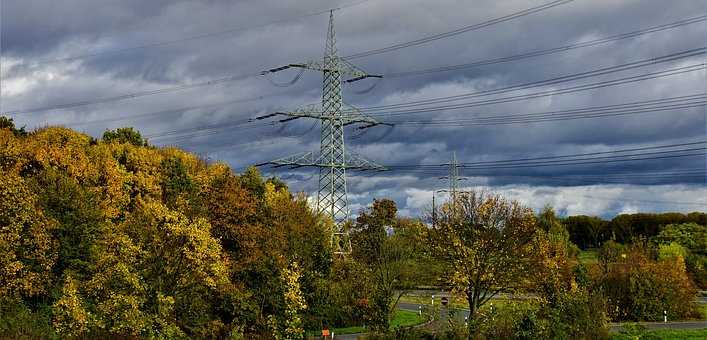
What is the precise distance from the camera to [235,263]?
50188mm

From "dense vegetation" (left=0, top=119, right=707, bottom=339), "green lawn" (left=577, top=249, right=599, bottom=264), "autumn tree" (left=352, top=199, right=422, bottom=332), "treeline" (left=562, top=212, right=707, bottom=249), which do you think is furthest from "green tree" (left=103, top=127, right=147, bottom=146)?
"treeline" (left=562, top=212, right=707, bottom=249)

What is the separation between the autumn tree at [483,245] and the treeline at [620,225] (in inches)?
3953

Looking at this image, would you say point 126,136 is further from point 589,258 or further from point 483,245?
point 589,258

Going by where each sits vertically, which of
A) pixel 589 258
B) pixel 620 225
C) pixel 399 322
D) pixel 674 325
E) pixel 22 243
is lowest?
pixel 674 325

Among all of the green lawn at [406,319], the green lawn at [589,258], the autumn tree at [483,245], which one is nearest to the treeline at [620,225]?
the green lawn at [589,258]

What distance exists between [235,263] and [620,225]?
120 m

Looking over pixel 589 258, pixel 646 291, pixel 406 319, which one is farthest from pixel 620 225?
pixel 406 319

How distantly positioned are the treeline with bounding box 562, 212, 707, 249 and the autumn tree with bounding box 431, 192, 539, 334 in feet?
329

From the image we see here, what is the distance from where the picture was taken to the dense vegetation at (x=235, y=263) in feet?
131

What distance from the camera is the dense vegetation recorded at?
39.8 meters

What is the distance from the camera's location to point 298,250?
54312mm

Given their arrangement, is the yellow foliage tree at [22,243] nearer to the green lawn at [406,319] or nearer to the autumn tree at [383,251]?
the autumn tree at [383,251]

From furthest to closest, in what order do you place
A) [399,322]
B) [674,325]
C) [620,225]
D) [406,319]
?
[620,225]
[406,319]
[399,322]
[674,325]

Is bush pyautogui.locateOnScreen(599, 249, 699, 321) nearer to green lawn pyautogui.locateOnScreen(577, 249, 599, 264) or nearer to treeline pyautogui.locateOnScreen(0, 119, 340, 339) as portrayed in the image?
green lawn pyautogui.locateOnScreen(577, 249, 599, 264)
